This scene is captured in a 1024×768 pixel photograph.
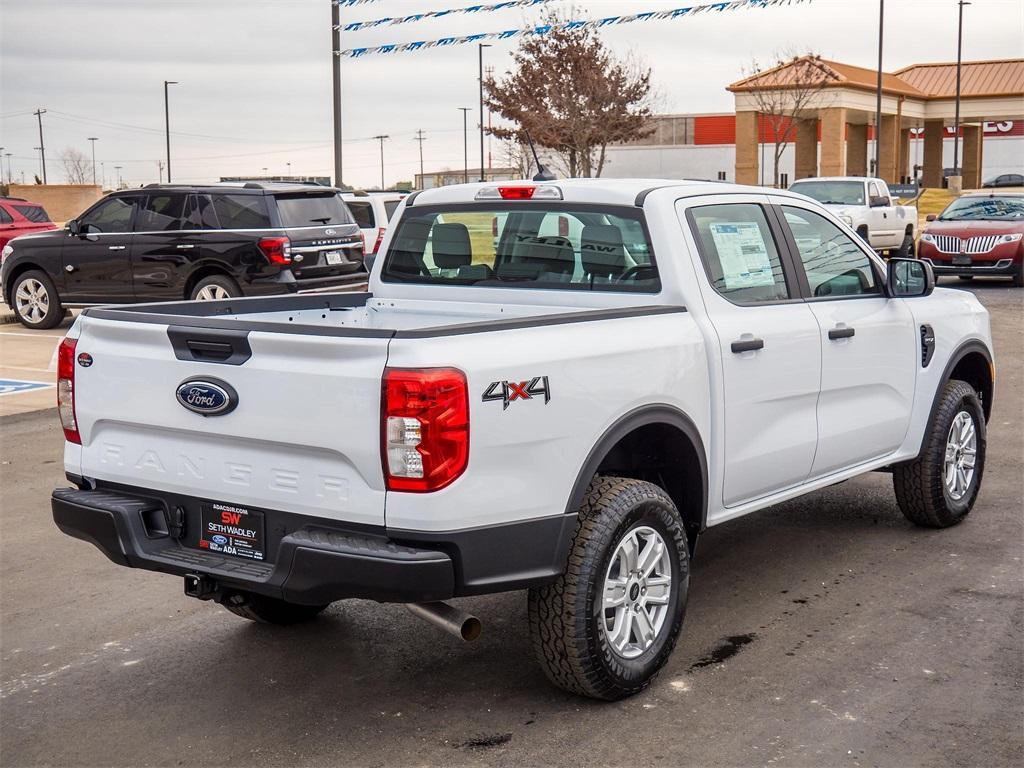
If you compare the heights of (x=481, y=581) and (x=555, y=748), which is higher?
(x=481, y=581)

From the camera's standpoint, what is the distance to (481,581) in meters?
4.09

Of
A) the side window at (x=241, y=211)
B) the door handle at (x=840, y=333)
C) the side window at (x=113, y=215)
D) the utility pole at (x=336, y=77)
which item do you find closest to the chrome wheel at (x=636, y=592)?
the door handle at (x=840, y=333)

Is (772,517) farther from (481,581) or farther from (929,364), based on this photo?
(481,581)

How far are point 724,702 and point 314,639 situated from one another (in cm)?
179

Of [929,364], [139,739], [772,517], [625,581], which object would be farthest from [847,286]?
[139,739]

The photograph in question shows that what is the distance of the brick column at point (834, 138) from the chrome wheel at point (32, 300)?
42.5m

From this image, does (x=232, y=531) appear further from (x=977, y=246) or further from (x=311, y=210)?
(x=977, y=246)

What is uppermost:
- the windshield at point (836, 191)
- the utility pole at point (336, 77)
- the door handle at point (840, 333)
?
the utility pole at point (336, 77)

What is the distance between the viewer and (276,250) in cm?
1521

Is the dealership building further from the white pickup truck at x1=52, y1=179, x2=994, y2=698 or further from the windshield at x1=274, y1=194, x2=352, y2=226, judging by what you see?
the white pickup truck at x1=52, y1=179, x2=994, y2=698

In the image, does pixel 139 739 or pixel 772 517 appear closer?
pixel 139 739

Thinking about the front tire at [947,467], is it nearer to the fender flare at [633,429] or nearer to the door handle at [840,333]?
the door handle at [840,333]

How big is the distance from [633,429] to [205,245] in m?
11.8

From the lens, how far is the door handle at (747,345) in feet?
17.0
